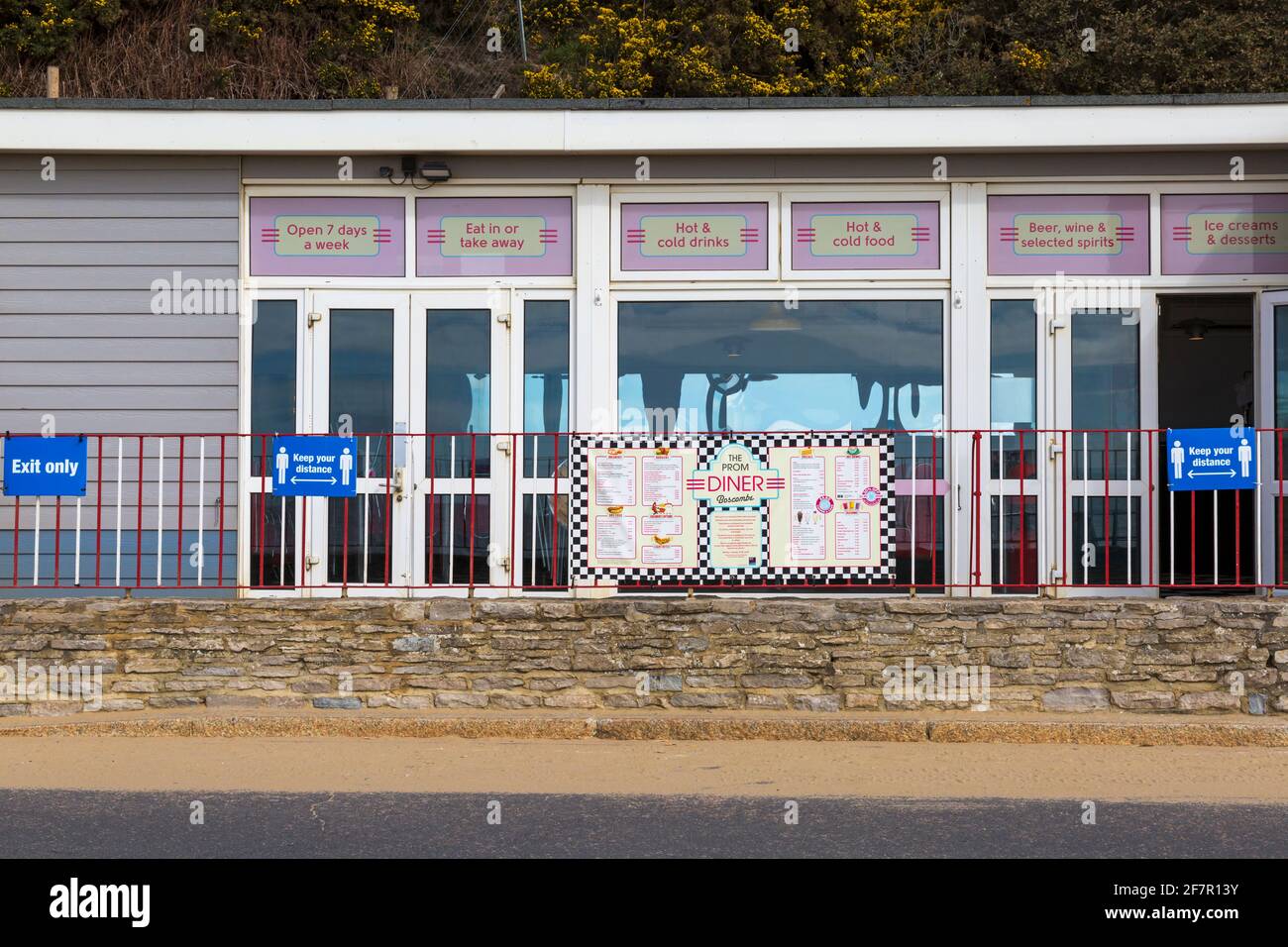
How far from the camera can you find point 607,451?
9.77m

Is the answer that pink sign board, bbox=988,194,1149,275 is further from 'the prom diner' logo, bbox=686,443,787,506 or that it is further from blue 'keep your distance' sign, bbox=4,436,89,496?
blue 'keep your distance' sign, bbox=4,436,89,496

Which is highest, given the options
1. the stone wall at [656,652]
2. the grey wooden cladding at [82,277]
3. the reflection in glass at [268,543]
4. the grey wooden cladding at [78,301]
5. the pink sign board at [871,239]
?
the pink sign board at [871,239]

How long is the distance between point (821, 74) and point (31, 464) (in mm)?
17219

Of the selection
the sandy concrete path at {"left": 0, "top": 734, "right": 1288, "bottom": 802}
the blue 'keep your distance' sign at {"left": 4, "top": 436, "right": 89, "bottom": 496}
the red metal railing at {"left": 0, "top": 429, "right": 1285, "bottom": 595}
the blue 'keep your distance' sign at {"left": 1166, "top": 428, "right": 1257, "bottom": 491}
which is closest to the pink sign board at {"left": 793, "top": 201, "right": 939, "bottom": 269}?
the red metal railing at {"left": 0, "top": 429, "right": 1285, "bottom": 595}

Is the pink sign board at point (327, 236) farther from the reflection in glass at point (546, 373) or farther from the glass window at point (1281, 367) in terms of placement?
the glass window at point (1281, 367)

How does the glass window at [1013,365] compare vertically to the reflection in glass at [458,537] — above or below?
above

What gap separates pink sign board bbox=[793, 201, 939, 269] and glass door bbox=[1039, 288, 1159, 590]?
3.37ft

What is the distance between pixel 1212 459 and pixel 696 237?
419cm

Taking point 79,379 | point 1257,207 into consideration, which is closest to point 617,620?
point 79,379

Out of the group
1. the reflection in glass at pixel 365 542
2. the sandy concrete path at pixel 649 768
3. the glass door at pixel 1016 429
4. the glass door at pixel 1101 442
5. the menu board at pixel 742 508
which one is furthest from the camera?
the reflection in glass at pixel 365 542

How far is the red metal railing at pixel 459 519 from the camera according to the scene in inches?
423

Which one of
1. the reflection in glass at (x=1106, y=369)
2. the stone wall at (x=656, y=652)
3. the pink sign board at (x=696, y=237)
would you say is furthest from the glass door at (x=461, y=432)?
the reflection in glass at (x=1106, y=369)

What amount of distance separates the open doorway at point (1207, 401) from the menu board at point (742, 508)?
215cm

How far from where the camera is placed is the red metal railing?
35.3 feet
